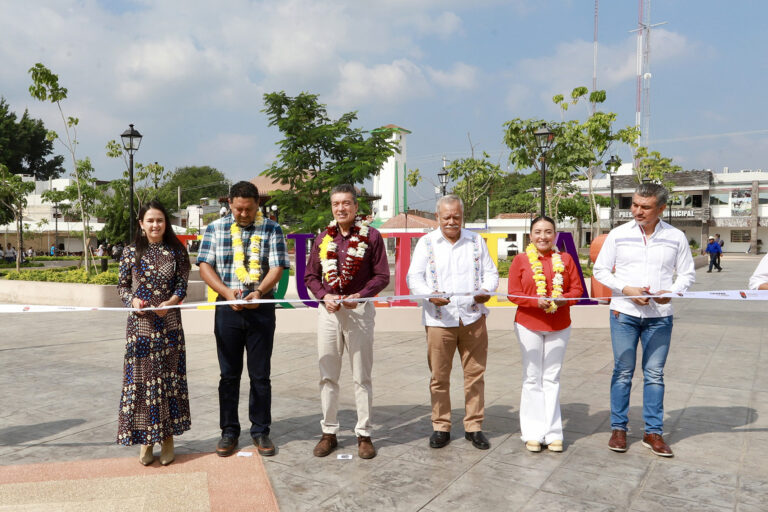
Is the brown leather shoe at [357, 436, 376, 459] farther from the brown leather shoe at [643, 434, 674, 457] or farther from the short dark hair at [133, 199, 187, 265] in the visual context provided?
the brown leather shoe at [643, 434, 674, 457]

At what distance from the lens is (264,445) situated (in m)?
4.20

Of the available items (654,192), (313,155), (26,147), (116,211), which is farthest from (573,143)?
(26,147)

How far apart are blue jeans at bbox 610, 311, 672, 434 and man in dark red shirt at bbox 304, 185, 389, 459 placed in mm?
1768

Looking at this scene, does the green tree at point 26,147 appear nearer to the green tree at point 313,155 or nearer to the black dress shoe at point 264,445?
the green tree at point 313,155

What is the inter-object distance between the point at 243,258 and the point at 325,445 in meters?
1.47

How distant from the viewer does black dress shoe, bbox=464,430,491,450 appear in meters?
4.27

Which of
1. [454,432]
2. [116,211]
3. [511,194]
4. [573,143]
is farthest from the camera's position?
[511,194]

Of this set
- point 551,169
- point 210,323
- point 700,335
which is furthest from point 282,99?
point 551,169

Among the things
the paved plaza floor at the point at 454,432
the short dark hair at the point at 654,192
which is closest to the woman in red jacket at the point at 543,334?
the paved plaza floor at the point at 454,432

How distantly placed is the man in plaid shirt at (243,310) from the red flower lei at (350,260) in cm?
37

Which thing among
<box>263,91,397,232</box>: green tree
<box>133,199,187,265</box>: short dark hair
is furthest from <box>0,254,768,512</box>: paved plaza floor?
<box>263,91,397,232</box>: green tree

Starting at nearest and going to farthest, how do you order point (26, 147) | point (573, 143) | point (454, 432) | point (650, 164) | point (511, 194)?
point (454, 432)
point (573, 143)
point (650, 164)
point (26, 147)
point (511, 194)

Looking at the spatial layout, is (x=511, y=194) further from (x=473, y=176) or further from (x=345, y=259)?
(x=345, y=259)

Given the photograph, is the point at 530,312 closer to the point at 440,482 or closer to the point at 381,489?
the point at 440,482
